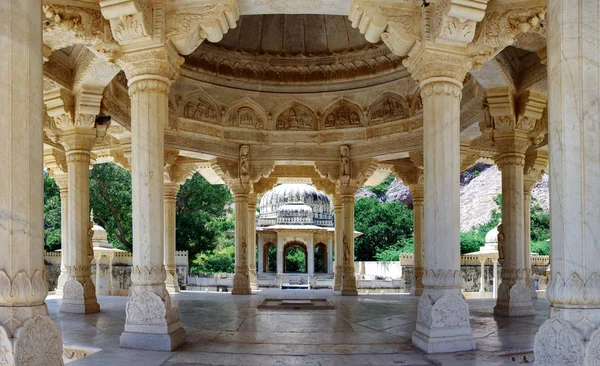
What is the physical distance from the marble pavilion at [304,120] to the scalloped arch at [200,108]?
0.14 feet

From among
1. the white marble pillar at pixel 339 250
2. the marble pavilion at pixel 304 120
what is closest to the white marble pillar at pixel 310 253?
the white marble pillar at pixel 339 250

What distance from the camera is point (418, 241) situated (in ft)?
60.1

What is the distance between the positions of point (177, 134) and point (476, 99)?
8297mm

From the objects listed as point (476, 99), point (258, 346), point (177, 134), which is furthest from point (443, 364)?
point (177, 134)

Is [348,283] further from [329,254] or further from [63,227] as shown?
[329,254]

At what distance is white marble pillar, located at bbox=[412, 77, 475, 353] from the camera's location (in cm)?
752

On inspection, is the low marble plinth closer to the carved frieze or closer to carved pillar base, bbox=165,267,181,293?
the carved frieze

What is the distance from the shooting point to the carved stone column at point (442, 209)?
7.53 m

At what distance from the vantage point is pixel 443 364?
670 centimetres

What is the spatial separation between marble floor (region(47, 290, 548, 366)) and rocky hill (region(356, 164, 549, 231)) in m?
42.2

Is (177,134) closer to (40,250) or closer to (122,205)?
(40,250)

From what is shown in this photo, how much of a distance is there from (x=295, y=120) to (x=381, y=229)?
111 feet

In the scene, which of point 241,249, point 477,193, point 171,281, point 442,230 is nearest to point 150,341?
point 442,230

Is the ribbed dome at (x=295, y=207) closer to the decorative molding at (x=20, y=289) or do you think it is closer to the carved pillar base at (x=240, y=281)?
the carved pillar base at (x=240, y=281)
